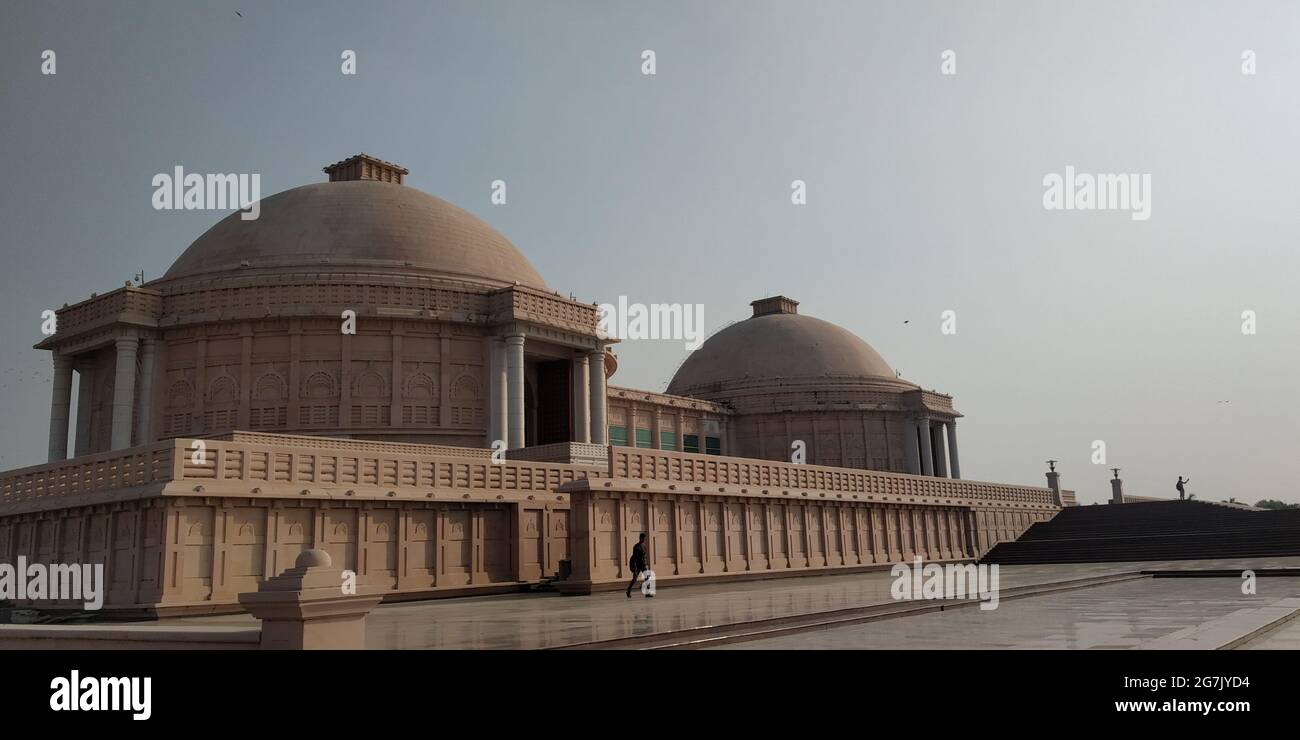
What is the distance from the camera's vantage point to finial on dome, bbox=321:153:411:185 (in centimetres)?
4006

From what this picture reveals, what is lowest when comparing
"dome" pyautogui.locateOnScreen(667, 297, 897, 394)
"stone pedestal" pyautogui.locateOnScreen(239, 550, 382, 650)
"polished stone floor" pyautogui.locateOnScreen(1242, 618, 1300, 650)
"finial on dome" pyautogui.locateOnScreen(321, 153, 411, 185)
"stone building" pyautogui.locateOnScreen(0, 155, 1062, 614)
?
"polished stone floor" pyautogui.locateOnScreen(1242, 618, 1300, 650)

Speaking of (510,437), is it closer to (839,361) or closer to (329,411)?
(329,411)

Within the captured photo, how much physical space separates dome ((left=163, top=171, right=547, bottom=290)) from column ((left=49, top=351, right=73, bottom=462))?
4634mm

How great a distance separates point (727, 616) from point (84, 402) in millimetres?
29847

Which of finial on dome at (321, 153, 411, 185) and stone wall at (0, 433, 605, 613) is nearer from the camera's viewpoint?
stone wall at (0, 433, 605, 613)

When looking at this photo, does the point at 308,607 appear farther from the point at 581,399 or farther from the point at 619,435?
the point at 619,435

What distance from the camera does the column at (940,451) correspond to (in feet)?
200

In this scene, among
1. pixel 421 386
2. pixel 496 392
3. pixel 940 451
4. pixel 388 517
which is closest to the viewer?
pixel 388 517

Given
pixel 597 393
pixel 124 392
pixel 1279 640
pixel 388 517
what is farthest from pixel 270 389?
pixel 1279 640

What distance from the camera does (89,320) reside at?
3259 cm

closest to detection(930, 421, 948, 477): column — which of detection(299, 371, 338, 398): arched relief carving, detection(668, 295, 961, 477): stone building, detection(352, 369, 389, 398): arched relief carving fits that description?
detection(668, 295, 961, 477): stone building

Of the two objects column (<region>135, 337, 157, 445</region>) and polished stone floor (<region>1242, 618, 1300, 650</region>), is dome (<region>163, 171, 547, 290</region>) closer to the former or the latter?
column (<region>135, 337, 157, 445</region>)

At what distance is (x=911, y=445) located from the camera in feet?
191
